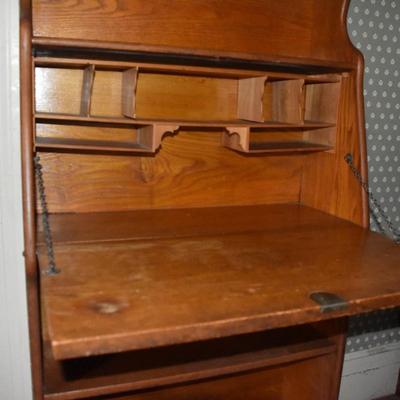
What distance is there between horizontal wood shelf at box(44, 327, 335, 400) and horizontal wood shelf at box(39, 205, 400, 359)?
0.36 meters

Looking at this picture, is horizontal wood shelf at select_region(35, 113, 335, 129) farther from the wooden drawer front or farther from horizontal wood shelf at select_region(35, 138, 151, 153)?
the wooden drawer front

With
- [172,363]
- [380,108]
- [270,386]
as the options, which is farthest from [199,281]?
[380,108]

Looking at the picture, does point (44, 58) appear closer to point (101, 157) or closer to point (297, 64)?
point (101, 157)

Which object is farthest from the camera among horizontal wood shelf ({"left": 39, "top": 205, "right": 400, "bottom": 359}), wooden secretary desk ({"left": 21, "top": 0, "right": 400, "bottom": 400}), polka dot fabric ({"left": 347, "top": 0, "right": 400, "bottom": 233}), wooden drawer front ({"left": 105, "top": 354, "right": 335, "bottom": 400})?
polka dot fabric ({"left": 347, "top": 0, "right": 400, "bottom": 233})

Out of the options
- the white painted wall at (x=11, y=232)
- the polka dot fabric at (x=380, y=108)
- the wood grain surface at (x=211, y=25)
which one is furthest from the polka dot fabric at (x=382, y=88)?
the white painted wall at (x=11, y=232)

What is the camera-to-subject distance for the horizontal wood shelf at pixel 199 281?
842mm

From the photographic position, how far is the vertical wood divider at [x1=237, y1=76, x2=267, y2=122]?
1.49 meters

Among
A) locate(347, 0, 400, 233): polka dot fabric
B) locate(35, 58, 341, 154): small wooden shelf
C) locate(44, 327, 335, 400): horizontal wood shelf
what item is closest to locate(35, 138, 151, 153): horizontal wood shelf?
locate(35, 58, 341, 154): small wooden shelf

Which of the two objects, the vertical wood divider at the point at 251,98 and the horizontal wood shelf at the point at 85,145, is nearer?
the horizontal wood shelf at the point at 85,145

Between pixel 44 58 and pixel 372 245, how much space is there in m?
1.03

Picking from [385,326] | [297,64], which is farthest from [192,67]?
[385,326]

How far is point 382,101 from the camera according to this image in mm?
1908

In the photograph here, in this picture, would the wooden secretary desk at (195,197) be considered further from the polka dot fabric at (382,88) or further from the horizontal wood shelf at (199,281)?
the polka dot fabric at (382,88)

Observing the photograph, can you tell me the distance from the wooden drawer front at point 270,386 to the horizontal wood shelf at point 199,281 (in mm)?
539
